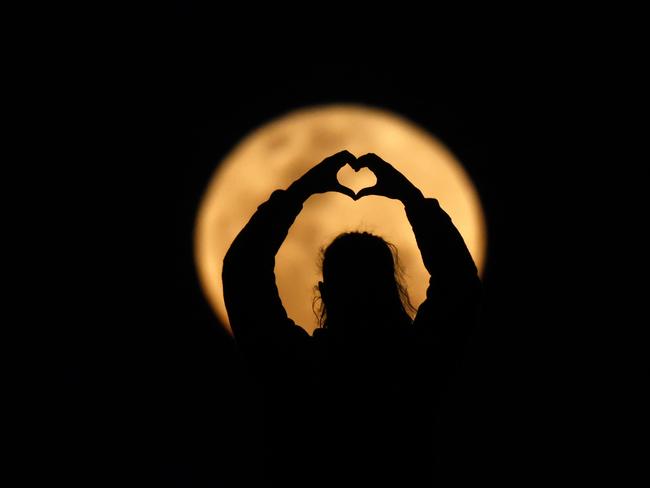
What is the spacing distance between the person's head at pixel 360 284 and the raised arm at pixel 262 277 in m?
0.07

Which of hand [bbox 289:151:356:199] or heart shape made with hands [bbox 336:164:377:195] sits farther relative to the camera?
heart shape made with hands [bbox 336:164:377:195]

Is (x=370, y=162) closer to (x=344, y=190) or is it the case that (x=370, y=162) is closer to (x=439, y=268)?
(x=344, y=190)

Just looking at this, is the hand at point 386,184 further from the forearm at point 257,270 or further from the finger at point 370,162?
the forearm at point 257,270

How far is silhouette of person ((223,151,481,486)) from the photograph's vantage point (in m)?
0.66

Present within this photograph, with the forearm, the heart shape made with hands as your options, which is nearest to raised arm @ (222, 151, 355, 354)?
the forearm

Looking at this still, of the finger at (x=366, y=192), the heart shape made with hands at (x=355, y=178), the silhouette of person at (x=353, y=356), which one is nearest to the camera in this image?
the silhouette of person at (x=353, y=356)

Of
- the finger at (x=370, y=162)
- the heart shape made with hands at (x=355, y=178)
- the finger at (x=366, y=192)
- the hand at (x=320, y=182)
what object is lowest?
the finger at (x=366, y=192)

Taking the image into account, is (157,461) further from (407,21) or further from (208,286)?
(407,21)

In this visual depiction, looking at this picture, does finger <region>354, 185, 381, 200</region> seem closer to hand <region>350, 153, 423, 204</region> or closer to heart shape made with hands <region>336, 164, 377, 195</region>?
hand <region>350, 153, 423, 204</region>

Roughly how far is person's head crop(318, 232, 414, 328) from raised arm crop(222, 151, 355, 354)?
7 centimetres

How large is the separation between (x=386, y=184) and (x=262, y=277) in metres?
0.24

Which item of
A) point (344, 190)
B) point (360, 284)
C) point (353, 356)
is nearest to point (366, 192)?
point (344, 190)

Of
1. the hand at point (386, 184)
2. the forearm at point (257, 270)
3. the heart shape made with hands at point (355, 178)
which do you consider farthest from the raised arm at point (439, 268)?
the heart shape made with hands at point (355, 178)

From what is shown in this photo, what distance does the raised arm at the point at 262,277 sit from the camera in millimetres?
685
